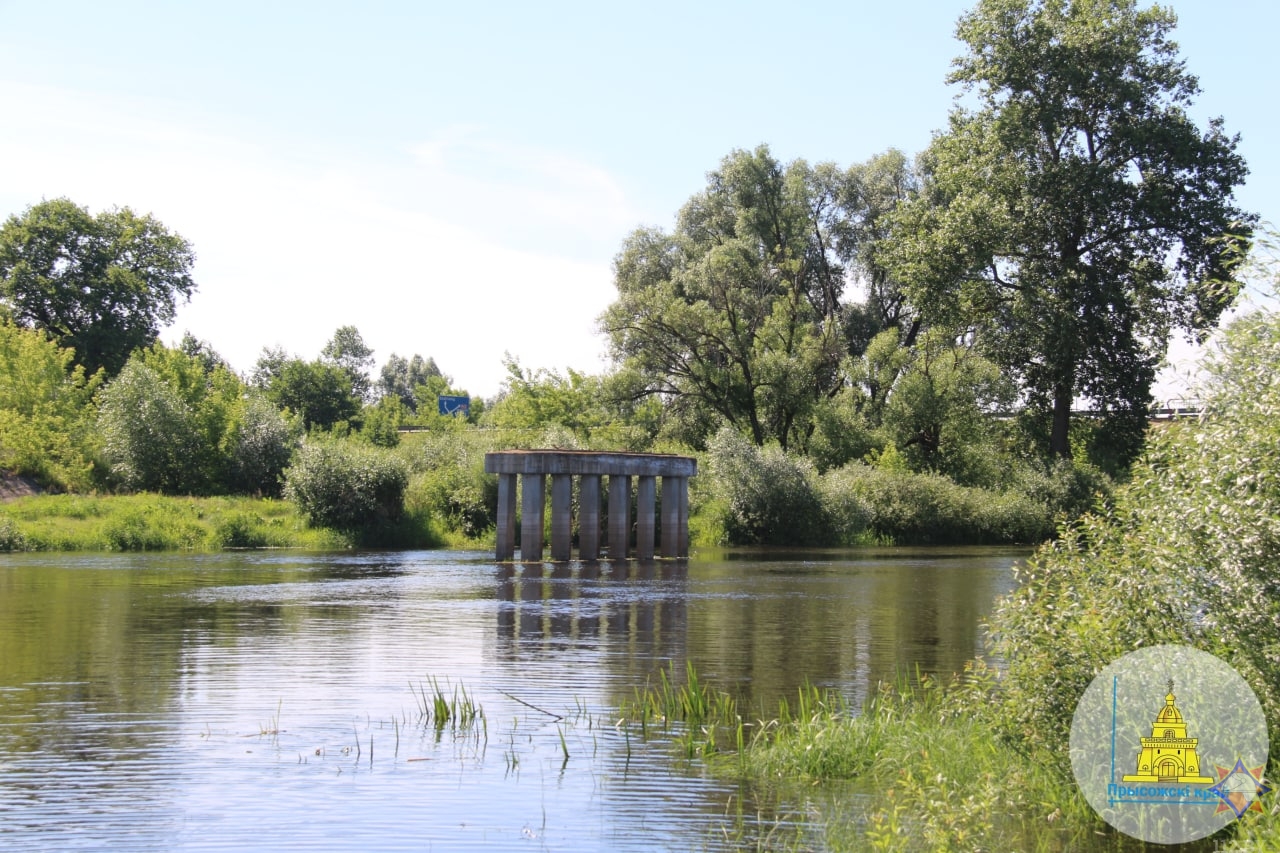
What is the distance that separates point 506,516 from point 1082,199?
27.5 metres

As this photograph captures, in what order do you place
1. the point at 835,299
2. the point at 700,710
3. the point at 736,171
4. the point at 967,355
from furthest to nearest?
the point at 835,299 → the point at 736,171 → the point at 967,355 → the point at 700,710

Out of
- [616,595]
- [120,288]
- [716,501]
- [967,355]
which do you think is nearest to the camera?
[616,595]

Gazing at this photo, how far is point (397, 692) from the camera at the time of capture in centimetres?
1524

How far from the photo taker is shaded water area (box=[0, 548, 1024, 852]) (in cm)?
994

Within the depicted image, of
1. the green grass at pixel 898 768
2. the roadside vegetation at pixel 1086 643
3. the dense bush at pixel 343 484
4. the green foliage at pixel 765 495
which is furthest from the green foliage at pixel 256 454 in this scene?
the roadside vegetation at pixel 1086 643

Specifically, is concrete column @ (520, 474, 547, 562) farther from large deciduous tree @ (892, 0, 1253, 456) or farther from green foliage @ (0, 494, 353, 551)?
large deciduous tree @ (892, 0, 1253, 456)

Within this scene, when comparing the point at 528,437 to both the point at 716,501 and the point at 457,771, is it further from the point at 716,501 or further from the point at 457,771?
the point at 457,771

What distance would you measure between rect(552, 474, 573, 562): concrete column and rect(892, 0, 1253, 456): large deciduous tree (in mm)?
22236

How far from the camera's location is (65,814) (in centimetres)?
988

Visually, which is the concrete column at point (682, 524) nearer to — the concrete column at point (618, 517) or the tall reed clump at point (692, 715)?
the concrete column at point (618, 517)

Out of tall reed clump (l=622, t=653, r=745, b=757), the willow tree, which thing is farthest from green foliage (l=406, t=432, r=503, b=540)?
tall reed clump (l=622, t=653, r=745, b=757)

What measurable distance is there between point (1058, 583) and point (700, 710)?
151 inches

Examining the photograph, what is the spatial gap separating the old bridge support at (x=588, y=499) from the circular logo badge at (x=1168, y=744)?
27441 millimetres

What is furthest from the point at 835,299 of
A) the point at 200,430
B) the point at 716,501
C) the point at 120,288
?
the point at 120,288
